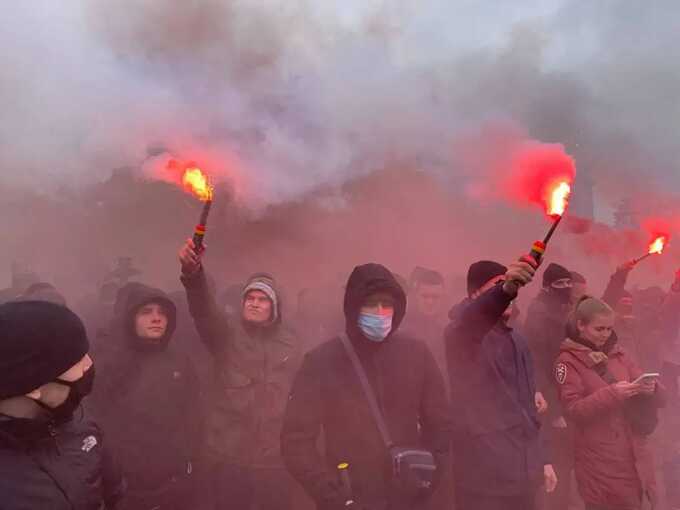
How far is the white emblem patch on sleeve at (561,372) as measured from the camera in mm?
3246

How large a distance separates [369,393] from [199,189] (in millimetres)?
1907

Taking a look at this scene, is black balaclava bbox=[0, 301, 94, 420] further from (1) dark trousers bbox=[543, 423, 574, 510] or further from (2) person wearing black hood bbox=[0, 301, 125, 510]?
(1) dark trousers bbox=[543, 423, 574, 510]

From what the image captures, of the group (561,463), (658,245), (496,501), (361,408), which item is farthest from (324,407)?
(658,245)

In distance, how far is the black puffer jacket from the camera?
1.64 m

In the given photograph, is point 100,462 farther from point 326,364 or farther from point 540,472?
point 540,472

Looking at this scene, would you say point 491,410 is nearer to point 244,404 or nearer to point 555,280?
point 244,404

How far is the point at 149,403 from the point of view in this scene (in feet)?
9.99

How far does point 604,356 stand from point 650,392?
1.13ft

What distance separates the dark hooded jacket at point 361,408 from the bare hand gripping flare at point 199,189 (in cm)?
88

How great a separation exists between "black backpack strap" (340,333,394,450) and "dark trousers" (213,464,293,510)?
1319 mm

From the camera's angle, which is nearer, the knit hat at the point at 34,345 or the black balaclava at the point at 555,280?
the knit hat at the point at 34,345

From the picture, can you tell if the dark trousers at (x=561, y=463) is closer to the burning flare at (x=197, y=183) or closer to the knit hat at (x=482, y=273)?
the knit hat at (x=482, y=273)

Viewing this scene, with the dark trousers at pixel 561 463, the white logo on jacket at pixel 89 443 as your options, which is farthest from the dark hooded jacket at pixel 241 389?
the dark trousers at pixel 561 463

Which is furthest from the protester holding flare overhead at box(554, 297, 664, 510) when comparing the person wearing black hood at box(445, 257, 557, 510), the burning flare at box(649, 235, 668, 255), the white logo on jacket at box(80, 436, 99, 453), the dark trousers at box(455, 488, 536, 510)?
the white logo on jacket at box(80, 436, 99, 453)
